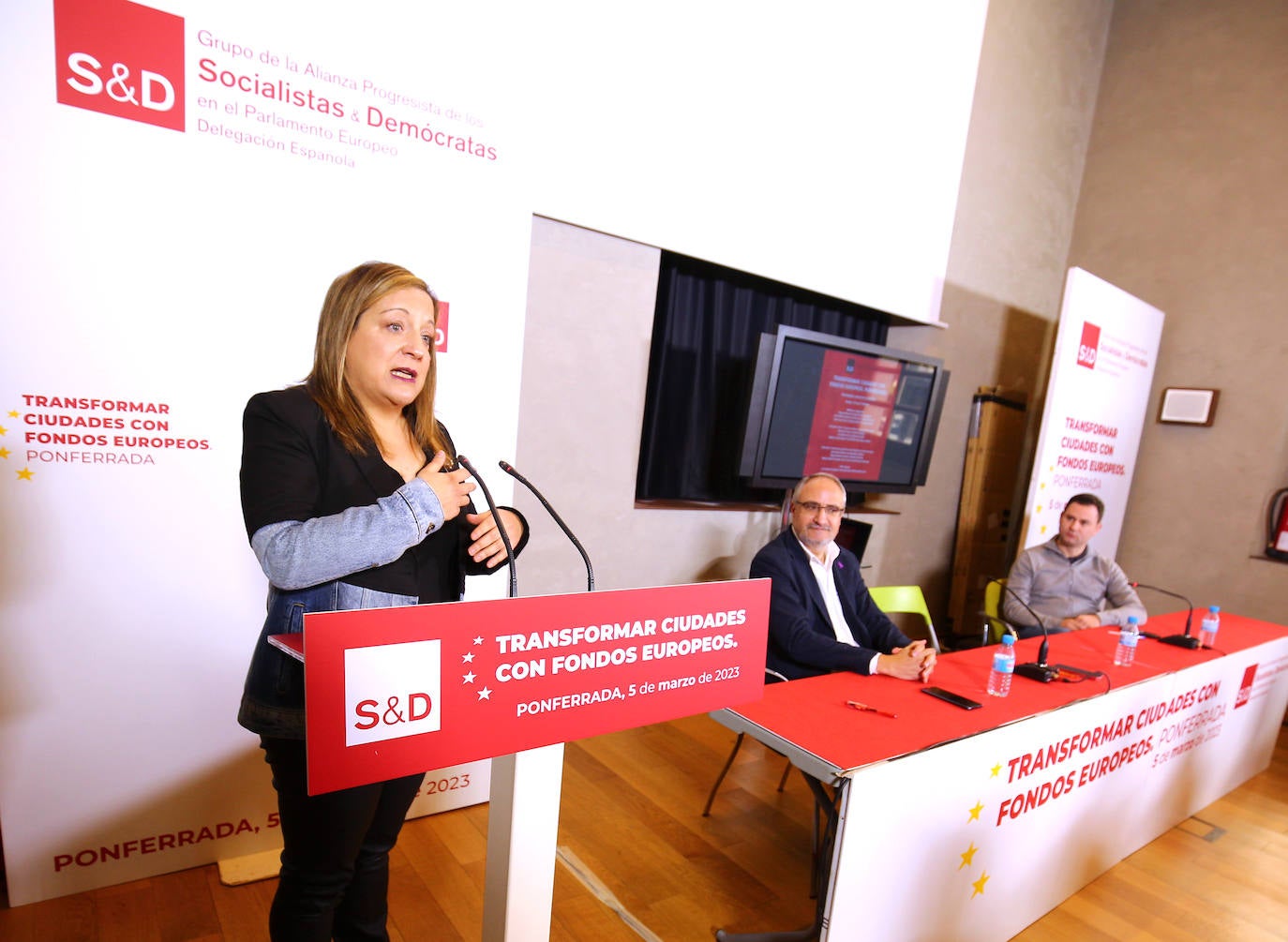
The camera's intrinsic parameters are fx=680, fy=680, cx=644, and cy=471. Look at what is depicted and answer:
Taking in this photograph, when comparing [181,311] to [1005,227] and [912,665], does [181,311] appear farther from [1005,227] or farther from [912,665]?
[1005,227]

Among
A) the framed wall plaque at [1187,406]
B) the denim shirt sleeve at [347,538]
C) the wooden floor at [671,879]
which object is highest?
the framed wall plaque at [1187,406]

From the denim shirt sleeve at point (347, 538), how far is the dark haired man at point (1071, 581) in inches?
121

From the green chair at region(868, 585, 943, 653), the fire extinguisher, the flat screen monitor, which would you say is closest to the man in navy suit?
the green chair at region(868, 585, 943, 653)

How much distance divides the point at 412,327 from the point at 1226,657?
2931 millimetres

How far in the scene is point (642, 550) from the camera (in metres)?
3.14

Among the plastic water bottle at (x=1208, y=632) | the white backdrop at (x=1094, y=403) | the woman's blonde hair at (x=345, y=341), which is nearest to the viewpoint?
the woman's blonde hair at (x=345, y=341)

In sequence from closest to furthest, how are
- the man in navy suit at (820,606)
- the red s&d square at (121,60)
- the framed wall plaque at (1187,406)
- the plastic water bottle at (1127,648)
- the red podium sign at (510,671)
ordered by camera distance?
the red podium sign at (510,671) → the red s&d square at (121,60) → the man in navy suit at (820,606) → the plastic water bottle at (1127,648) → the framed wall plaque at (1187,406)

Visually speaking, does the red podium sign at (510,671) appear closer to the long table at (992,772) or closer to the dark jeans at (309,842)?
the dark jeans at (309,842)

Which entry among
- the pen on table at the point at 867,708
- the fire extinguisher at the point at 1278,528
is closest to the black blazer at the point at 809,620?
the pen on table at the point at 867,708

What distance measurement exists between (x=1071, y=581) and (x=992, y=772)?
Result: 7.03 feet

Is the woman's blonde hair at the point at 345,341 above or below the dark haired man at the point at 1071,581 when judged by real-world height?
above

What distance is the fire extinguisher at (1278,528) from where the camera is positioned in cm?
405

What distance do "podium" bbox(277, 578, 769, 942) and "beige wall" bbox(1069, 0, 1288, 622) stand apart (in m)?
4.79

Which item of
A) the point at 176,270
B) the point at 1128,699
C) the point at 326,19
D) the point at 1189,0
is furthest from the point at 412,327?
the point at 1189,0
